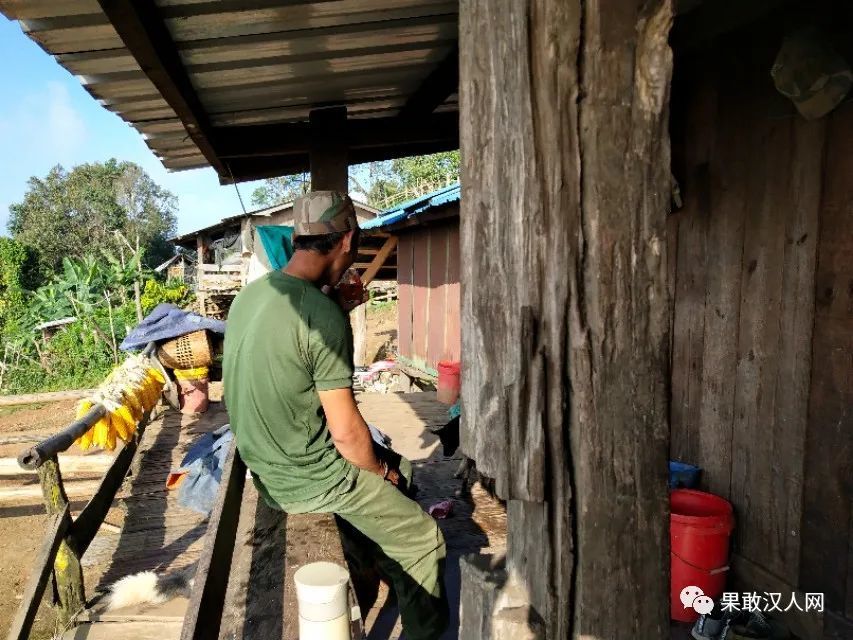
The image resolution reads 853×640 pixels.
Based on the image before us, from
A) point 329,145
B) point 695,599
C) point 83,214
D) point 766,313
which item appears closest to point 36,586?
point 329,145

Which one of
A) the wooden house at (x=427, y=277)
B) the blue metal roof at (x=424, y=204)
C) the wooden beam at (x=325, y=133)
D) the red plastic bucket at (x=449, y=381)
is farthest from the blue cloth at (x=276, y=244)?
the red plastic bucket at (x=449, y=381)

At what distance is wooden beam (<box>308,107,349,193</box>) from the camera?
4.41 m

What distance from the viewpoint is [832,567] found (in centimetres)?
272

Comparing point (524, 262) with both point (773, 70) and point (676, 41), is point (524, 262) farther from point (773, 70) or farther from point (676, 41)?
point (676, 41)

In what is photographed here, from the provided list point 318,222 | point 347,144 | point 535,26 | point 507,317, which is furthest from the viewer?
point 347,144

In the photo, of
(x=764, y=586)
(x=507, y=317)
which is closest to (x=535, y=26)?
(x=507, y=317)

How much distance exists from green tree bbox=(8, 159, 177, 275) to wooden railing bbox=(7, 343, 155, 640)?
106 ft

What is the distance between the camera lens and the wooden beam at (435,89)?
3.77 m

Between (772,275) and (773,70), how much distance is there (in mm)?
924

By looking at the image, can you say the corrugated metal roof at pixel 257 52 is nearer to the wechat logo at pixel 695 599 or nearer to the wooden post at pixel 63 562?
the wooden post at pixel 63 562

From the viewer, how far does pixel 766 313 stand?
300cm

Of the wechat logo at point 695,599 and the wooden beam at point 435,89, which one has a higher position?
the wooden beam at point 435,89

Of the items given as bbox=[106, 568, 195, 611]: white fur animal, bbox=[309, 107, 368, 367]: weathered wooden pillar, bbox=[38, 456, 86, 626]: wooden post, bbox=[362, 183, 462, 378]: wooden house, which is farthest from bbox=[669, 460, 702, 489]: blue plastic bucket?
bbox=[362, 183, 462, 378]: wooden house

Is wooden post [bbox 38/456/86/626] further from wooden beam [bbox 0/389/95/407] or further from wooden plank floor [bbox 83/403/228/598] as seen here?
wooden beam [bbox 0/389/95/407]
